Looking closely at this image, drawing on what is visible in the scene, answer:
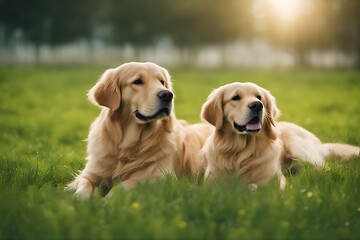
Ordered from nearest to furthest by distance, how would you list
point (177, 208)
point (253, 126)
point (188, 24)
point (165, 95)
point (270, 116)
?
1. point (177, 208)
2. point (165, 95)
3. point (253, 126)
4. point (270, 116)
5. point (188, 24)

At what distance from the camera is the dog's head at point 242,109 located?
461 cm

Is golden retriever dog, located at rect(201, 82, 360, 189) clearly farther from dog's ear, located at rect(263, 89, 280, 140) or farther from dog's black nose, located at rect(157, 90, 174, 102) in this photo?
dog's black nose, located at rect(157, 90, 174, 102)

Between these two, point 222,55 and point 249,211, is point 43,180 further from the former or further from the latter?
point 222,55

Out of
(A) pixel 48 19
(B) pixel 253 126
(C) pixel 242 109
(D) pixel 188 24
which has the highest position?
(C) pixel 242 109

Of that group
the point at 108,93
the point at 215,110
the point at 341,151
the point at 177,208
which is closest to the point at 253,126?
the point at 215,110

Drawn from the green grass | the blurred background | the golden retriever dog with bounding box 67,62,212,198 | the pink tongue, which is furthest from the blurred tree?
the pink tongue

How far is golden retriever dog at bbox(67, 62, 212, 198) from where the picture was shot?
4.65 metres

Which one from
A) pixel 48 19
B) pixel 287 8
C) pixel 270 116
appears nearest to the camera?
pixel 270 116

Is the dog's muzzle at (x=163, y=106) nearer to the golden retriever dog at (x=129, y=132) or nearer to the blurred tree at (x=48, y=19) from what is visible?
the golden retriever dog at (x=129, y=132)

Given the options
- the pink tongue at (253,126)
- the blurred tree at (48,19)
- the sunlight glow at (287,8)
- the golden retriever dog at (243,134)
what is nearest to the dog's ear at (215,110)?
the golden retriever dog at (243,134)

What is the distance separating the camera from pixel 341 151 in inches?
228

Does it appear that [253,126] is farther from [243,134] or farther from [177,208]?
[177,208]

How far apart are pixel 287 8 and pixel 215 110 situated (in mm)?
37995

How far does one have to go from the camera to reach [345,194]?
12.8ft
